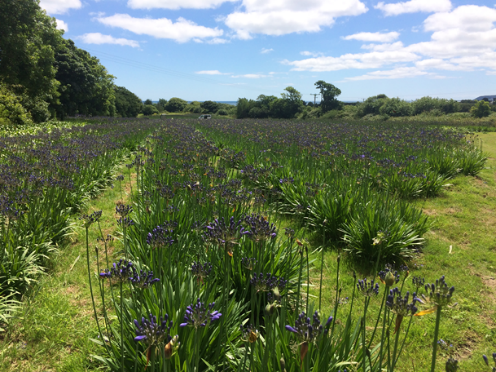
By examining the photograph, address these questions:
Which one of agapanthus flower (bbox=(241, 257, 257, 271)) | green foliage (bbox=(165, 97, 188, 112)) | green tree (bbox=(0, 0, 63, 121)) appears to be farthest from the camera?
green foliage (bbox=(165, 97, 188, 112))

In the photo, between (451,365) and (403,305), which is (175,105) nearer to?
(403,305)

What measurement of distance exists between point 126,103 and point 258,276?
62938mm

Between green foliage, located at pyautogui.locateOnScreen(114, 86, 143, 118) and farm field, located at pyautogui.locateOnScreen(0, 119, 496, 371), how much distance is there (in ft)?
179

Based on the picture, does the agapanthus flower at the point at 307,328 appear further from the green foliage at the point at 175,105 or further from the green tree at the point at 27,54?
the green foliage at the point at 175,105

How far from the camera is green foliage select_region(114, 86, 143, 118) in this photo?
5609cm

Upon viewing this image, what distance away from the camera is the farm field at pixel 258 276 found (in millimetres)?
2182

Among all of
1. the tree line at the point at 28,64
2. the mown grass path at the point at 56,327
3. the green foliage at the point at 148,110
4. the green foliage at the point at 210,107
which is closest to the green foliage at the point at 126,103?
the green foliage at the point at 148,110

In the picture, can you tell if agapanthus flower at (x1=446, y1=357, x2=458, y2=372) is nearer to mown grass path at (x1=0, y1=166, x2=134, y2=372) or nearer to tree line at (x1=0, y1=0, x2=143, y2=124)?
mown grass path at (x1=0, y1=166, x2=134, y2=372)

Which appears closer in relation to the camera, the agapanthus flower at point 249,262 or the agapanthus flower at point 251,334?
the agapanthus flower at point 251,334

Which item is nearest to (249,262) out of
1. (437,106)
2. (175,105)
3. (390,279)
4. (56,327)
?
(390,279)

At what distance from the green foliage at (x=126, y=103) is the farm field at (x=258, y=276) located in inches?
2142

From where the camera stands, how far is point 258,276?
8.34 feet

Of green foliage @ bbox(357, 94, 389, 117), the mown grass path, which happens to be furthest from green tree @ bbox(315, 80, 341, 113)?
the mown grass path

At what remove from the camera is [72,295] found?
3859 millimetres
